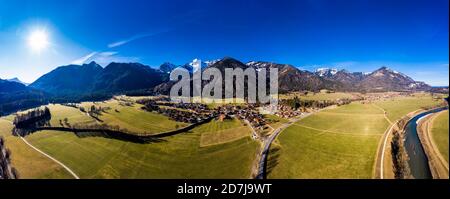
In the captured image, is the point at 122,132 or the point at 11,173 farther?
the point at 122,132

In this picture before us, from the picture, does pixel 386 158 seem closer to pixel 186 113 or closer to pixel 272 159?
pixel 272 159

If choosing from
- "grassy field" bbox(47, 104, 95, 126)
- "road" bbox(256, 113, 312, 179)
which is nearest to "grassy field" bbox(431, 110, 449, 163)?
"road" bbox(256, 113, 312, 179)

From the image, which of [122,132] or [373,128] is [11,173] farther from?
[373,128]

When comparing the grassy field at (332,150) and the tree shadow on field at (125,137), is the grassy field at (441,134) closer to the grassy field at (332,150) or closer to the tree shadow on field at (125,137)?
the grassy field at (332,150)

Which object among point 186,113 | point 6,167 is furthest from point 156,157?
point 186,113

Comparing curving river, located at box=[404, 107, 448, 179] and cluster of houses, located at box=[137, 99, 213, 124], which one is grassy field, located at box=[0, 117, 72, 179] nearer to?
cluster of houses, located at box=[137, 99, 213, 124]
